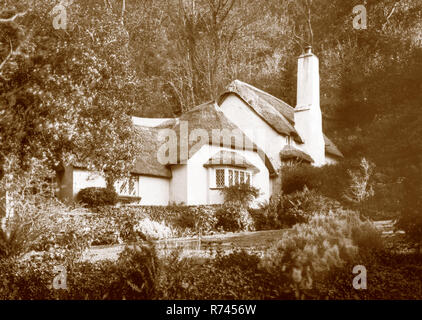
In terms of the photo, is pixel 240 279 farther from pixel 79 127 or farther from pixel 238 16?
pixel 238 16

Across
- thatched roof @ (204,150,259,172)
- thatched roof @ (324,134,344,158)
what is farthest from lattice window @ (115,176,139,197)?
thatched roof @ (324,134,344,158)

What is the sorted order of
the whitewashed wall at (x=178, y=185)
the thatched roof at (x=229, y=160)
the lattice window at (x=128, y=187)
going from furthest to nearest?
1. the thatched roof at (x=229, y=160)
2. the whitewashed wall at (x=178, y=185)
3. the lattice window at (x=128, y=187)

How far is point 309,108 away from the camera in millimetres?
34500

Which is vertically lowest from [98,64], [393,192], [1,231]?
[1,231]

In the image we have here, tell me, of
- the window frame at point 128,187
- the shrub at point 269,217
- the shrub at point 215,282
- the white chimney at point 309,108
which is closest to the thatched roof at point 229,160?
the window frame at point 128,187

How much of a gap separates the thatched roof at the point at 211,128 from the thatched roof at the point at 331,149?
312 inches

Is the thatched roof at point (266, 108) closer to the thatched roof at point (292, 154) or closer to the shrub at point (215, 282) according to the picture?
the thatched roof at point (292, 154)

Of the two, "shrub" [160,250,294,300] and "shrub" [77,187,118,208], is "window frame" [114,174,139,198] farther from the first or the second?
"shrub" [160,250,294,300]

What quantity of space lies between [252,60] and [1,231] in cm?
3599

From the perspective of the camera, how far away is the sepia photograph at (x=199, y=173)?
1079 centimetres

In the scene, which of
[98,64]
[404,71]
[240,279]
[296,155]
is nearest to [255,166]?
[296,155]

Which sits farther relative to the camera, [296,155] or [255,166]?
[296,155]
